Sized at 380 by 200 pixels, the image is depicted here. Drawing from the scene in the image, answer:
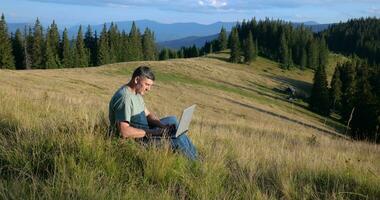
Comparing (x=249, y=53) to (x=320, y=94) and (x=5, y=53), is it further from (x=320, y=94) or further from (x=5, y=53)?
(x=5, y=53)

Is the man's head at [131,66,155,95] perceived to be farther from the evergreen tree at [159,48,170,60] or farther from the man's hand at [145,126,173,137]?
the evergreen tree at [159,48,170,60]

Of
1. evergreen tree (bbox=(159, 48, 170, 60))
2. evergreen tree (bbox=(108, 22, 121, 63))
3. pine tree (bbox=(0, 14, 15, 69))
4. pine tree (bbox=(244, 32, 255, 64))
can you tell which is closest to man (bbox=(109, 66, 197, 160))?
pine tree (bbox=(0, 14, 15, 69))

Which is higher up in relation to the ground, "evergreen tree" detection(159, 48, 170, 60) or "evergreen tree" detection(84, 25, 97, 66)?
"evergreen tree" detection(84, 25, 97, 66)

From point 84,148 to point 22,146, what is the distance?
623 millimetres

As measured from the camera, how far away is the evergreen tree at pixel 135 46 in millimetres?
114562

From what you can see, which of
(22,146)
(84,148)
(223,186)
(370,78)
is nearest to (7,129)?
(22,146)

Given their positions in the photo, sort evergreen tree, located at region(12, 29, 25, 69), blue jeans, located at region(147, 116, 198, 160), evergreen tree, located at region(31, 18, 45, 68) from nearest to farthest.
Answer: blue jeans, located at region(147, 116, 198, 160) < evergreen tree, located at region(31, 18, 45, 68) < evergreen tree, located at region(12, 29, 25, 69)

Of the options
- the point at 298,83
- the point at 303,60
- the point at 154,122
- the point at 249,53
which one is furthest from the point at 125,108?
the point at 303,60

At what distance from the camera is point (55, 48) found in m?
95.0

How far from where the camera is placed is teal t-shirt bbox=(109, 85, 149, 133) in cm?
586

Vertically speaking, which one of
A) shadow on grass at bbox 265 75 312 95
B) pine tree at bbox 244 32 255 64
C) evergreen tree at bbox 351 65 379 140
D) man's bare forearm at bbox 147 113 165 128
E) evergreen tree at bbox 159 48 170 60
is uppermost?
man's bare forearm at bbox 147 113 165 128

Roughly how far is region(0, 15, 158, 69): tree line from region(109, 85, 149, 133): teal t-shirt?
8062 centimetres

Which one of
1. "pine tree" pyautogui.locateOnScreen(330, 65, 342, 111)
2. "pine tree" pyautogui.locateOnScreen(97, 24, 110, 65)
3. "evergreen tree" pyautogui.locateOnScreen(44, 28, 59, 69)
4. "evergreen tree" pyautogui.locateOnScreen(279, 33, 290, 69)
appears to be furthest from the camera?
"evergreen tree" pyautogui.locateOnScreen(279, 33, 290, 69)

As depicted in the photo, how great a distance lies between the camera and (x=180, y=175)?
185 inches
